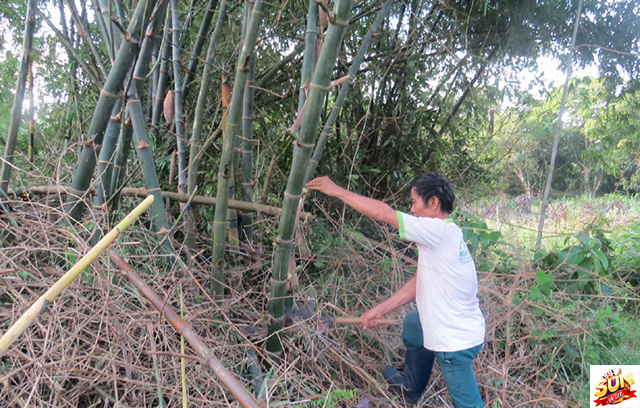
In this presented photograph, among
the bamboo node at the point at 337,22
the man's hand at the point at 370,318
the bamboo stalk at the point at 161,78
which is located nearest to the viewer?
the bamboo node at the point at 337,22

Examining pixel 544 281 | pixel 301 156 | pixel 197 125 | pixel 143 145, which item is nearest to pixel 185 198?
pixel 197 125

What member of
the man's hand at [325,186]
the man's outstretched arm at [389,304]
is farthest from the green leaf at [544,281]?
the man's hand at [325,186]

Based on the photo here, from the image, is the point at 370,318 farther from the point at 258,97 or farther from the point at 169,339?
the point at 258,97

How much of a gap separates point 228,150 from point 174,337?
811 millimetres

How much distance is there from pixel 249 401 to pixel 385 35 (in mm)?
3096

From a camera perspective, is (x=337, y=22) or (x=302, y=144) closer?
(x=337, y=22)

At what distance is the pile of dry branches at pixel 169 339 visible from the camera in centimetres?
136

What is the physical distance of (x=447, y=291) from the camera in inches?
66.2

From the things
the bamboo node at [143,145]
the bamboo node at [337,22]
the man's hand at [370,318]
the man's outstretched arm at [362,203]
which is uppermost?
the bamboo node at [337,22]

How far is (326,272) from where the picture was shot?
2.61 metres

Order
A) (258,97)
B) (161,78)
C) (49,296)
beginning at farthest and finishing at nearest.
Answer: (258,97), (161,78), (49,296)

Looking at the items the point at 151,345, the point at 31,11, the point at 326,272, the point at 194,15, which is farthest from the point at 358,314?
the point at 194,15

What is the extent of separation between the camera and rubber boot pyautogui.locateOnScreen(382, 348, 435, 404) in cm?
193

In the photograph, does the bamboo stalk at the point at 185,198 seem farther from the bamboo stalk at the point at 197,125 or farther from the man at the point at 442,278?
the man at the point at 442,278
